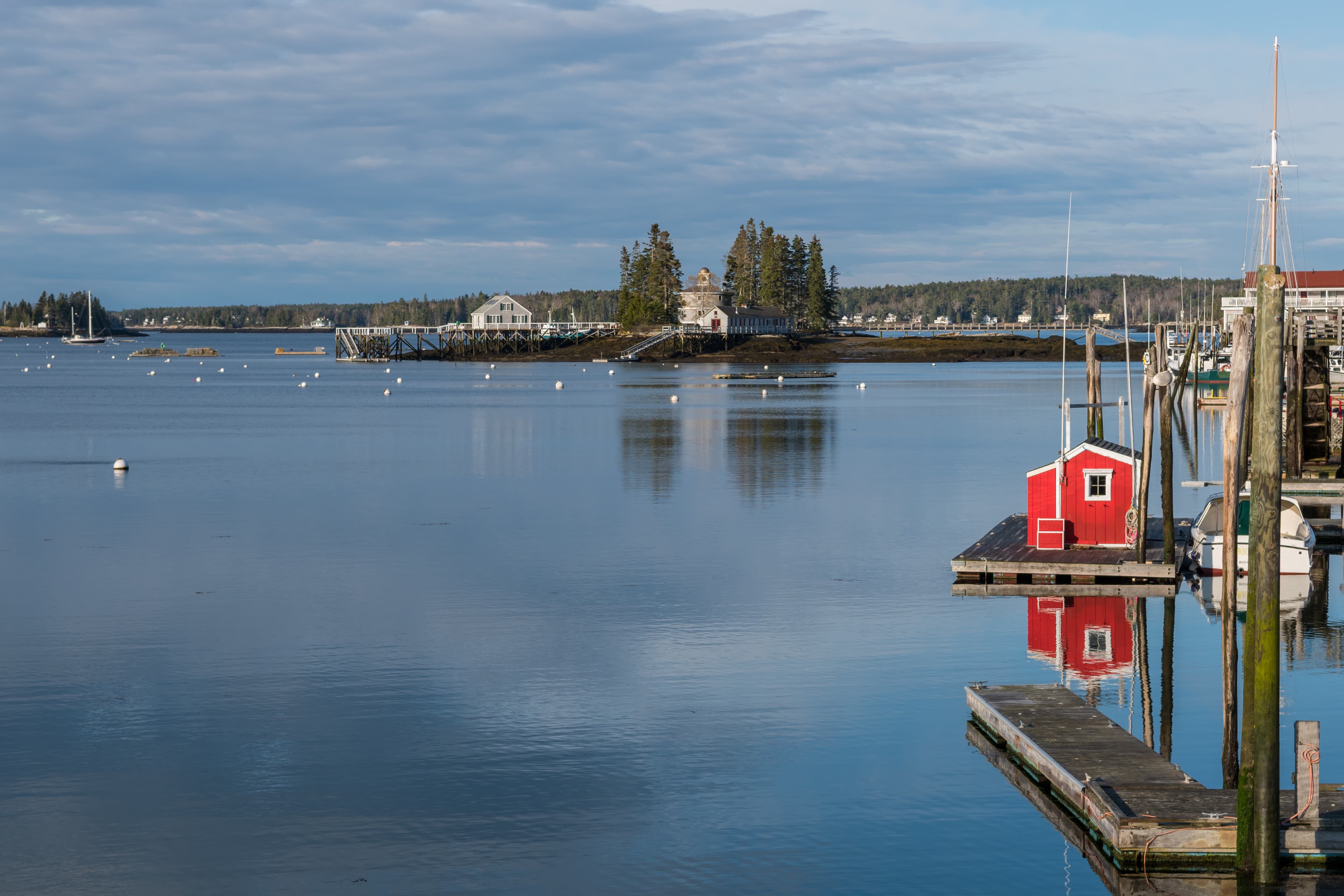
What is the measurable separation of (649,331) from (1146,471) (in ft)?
522

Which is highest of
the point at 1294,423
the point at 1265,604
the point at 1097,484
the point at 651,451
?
the point at 1294,423

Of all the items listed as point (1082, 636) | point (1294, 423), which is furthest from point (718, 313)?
point (1082, 636)

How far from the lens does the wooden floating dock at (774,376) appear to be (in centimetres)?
13525

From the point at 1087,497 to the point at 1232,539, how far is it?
1302 centimetres

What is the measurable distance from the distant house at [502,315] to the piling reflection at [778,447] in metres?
109

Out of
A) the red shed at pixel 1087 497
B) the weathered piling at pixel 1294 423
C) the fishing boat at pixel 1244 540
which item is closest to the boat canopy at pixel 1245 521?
the fishing boat at pixel 1244 540

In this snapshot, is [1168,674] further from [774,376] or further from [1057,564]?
[774,376]

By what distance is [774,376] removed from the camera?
14025 centimetres

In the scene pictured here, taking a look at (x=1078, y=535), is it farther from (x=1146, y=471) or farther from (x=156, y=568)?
(x=156, y=568)

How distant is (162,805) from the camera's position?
16.6 metres

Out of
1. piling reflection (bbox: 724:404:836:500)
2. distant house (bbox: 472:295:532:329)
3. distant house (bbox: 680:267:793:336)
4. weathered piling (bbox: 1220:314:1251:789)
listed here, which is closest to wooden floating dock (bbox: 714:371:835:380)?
distant house (bbox: 680:267:793:336)

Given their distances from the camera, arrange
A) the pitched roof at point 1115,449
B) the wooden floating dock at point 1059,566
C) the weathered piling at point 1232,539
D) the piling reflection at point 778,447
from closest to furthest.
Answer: the weathered piling at point 1232,539
the wooden floating dock at point 1059,566
the pitched roof at point 1115,449
the piling reflection at point 778,447

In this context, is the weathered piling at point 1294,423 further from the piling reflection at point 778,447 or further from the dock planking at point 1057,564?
the piling reflection at point 778,447

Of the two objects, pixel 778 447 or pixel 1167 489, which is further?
pixel 778 447
